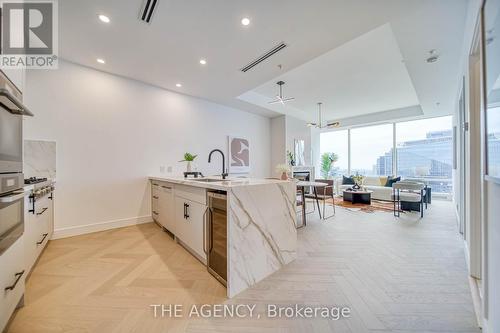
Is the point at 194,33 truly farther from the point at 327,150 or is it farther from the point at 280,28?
the point at 327,150

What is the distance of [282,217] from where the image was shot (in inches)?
83.2

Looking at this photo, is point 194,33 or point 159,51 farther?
point 159,51

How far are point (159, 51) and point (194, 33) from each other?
2.31 feet

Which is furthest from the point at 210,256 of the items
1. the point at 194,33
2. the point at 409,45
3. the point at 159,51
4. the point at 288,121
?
the point at 288,121

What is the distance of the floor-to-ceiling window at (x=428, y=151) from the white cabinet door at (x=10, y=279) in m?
8.95

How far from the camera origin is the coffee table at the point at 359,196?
5.59 metres

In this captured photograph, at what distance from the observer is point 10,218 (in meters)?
1.27

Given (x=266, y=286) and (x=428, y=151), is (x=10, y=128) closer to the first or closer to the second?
(x=266, y=286)

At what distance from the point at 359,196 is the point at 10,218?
6625mm

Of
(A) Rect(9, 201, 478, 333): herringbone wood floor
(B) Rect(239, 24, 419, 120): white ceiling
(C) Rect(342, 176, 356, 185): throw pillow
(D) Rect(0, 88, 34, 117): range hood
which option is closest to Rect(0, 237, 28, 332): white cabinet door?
(A) Rect(9, 201, 478, 333): herringbone wood floor

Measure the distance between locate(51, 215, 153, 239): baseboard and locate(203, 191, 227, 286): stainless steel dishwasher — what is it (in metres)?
2.30

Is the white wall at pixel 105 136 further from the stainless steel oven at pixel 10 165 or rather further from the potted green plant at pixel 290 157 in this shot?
the potted green plant at pixel 290 157

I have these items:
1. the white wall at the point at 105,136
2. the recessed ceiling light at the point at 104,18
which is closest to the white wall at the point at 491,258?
the recessed ceiling light at the point at 104,18

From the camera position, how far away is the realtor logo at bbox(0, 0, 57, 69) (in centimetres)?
132
